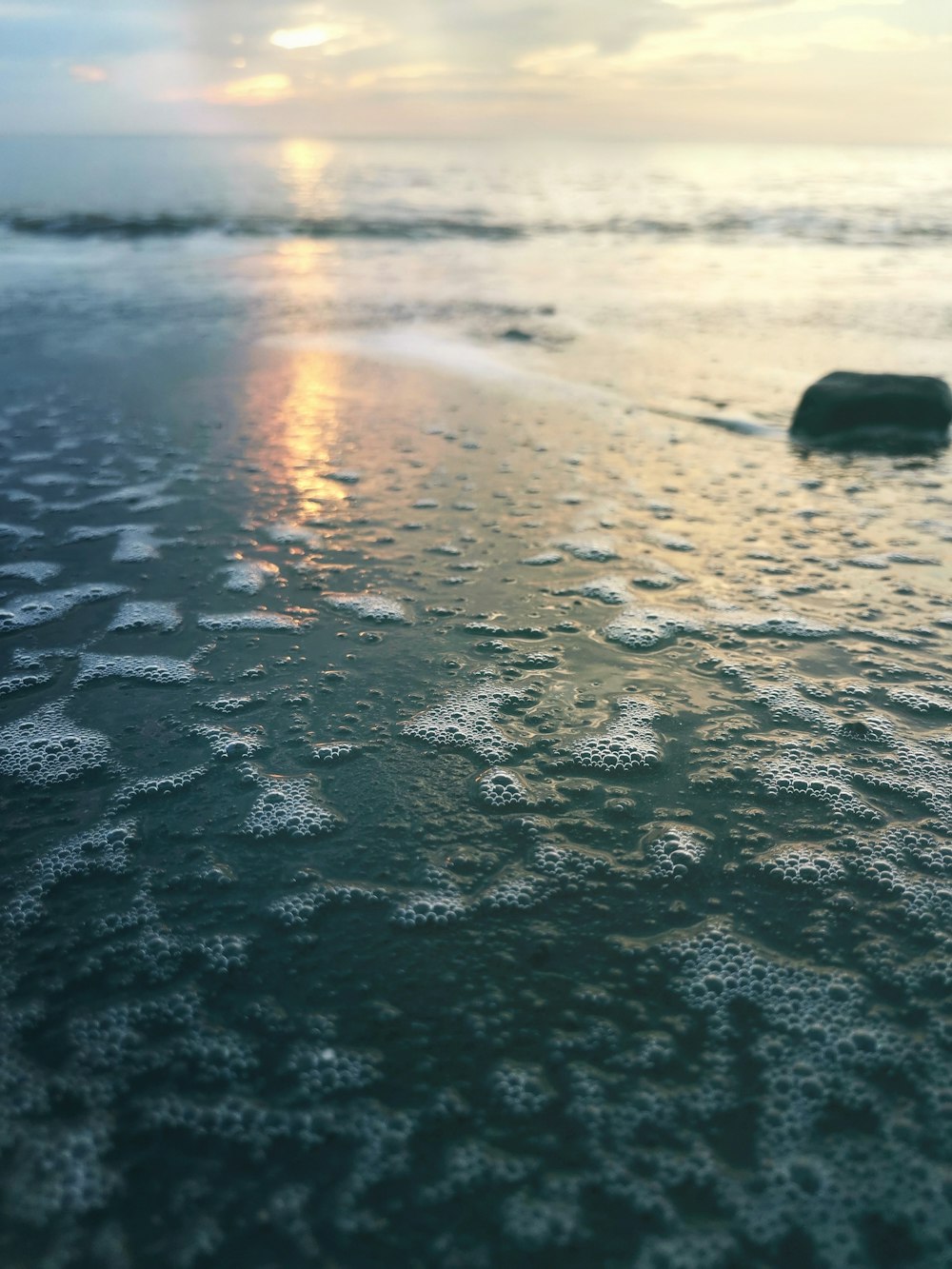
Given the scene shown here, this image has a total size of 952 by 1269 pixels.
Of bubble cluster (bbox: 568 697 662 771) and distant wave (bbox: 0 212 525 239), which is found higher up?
distant wave (bbox: 0 212 525 239)

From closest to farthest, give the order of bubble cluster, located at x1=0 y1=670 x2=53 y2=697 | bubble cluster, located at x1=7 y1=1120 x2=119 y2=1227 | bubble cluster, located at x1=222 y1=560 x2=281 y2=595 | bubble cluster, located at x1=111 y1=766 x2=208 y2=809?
bubble cluster, located at x1=7 y1=1120 x2=119 y2=1227 < bubble cluster, located at x1=111 y1=766 x2=208 y2=809 < bubble cluster, located at x1=0 y1=670 x2=53 y2=697 < bubble cluster, located at x1=222 y1=560 x2=281 y2=595

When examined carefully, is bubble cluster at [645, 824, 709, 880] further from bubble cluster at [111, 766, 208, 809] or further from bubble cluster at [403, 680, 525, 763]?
bubble cluster at [111, 766, 208, 809]

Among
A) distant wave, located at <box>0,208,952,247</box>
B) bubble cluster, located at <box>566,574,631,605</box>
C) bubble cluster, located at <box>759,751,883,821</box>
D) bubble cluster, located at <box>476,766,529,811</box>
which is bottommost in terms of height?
bubble cluster, located at <box>759,751,883,821</box>

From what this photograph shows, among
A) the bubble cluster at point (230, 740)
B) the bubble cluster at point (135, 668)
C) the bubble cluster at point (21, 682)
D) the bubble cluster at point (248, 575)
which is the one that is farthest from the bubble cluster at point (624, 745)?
the bubble cluster at point (21, 682)

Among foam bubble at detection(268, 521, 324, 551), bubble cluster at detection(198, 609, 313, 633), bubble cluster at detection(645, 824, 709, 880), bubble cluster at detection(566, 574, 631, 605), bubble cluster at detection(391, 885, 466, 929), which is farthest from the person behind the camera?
foam bubble at detection(268, 521, 324, 551)

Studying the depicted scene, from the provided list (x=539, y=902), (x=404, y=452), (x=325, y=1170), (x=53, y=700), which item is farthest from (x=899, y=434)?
(x=325, y=1170)

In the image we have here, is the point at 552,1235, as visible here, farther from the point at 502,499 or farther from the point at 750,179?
the point at 750,179

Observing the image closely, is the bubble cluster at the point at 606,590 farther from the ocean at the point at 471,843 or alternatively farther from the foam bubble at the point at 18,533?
the foam bubble at the point at 18,533

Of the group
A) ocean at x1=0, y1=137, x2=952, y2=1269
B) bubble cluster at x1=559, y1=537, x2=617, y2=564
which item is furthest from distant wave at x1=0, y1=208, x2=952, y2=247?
bubble cluster at x1=559, y1=537, x2=617, y2=564
